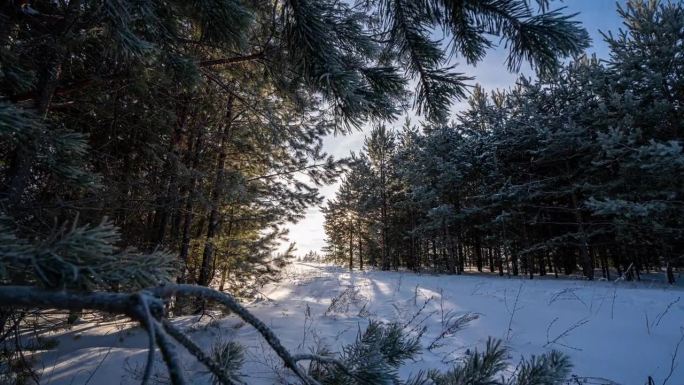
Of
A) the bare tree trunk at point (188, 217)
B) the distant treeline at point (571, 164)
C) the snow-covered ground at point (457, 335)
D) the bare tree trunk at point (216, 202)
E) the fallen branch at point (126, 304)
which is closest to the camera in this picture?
the fallen branch at point (126, 304)

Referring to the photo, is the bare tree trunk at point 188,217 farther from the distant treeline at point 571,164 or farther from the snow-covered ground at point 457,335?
the distant treeline at point 571,164

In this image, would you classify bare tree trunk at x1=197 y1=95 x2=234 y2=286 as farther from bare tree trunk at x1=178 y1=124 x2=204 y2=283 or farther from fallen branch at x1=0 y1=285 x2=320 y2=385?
fallen branch at x1=0 y1=285 x2=320 y2=385

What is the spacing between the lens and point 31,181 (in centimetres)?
375

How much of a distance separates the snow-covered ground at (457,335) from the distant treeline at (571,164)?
3.14 m

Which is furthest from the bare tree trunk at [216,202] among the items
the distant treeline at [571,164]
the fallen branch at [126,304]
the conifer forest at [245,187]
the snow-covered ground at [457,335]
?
the fallen branch at [126,304]

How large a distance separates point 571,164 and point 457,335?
15.9m

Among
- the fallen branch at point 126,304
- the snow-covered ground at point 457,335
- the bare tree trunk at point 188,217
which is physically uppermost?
the bare tree trunk at point 188,217

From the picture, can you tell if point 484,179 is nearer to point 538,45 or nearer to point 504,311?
point 504,311

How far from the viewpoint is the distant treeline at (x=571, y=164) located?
11281mm

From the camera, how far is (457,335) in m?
4.39

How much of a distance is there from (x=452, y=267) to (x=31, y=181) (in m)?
19.7

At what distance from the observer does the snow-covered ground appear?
324 cm

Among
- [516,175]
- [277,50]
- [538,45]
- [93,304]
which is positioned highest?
[516,175]

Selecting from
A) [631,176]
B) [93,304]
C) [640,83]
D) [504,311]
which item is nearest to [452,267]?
[631,176]
